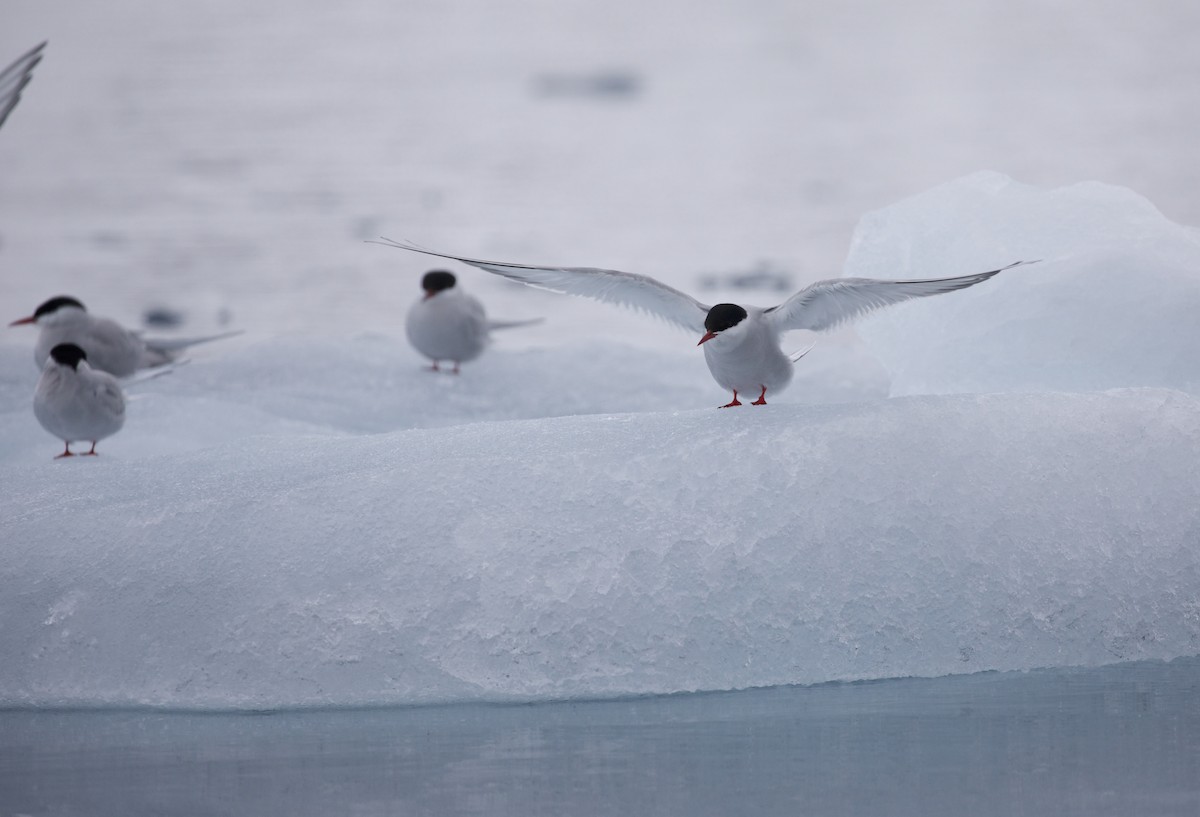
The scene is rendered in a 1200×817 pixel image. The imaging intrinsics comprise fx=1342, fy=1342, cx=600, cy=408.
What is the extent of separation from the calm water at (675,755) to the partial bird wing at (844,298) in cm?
84

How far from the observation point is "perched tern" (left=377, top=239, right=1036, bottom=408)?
2980 mm

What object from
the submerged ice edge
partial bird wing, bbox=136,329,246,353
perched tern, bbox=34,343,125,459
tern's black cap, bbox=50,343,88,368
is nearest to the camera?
the submerged ice edge

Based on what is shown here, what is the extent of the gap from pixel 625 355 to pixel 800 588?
3.20m

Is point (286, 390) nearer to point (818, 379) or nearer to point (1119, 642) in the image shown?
point (818, 379)

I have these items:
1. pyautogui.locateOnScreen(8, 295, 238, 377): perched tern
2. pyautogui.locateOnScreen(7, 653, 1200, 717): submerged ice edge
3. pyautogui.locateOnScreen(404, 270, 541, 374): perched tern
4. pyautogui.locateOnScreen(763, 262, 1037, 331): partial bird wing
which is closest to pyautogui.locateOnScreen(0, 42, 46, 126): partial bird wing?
pyautogui.locateOnScreen(7, 653, 1200, 717): submerged ice edge

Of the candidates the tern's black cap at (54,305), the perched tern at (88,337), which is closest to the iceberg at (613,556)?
the perched tern at (88,337)

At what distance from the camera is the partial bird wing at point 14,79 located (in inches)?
118

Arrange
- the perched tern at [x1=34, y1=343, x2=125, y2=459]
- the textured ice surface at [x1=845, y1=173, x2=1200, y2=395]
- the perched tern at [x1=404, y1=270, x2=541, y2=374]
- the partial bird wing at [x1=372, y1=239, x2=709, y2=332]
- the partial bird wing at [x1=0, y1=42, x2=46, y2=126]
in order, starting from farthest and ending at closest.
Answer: the perched tern at [x1=404, y1=270, x2=541, y2=374] < the perched tern at [x1=34, y1=343, x2=125, y2=459] < the textured ice surface at [x1=845, y1=173, x2=1200, y2=395] < the partial bird wing at [x1=372, y1=239, x2=709, y2=332] < the partial bird wing at [x1=0, y1=42, x2=46, y2=126]

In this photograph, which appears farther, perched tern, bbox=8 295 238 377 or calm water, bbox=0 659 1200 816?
perched tern, bbox=8 295 238 377

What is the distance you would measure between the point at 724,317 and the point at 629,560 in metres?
0.66

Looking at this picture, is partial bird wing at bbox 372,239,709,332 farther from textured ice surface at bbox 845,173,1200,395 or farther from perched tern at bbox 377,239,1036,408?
textured ice surface at bbox 845,173,1200,395

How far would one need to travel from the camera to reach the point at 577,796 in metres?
1.99

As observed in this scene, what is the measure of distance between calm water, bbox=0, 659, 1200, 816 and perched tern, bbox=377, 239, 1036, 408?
85 cm

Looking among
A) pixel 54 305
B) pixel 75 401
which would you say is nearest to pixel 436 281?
pixel 54 305
